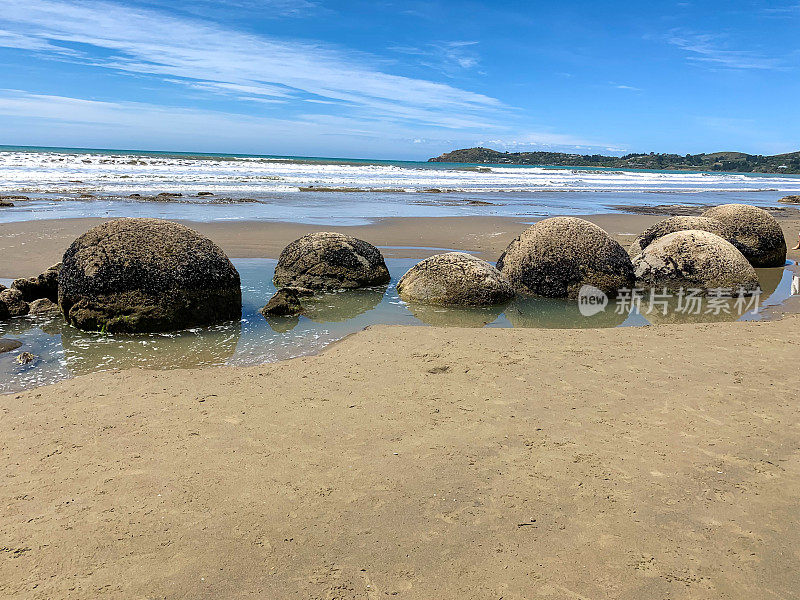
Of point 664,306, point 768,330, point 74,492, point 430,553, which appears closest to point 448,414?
point 430,553

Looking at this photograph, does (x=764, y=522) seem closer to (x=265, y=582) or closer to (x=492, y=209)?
(x=265, y=582)

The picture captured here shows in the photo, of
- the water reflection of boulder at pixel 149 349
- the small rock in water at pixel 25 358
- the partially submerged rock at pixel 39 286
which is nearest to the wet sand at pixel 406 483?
the water reflection of boulder at pixel 149 349

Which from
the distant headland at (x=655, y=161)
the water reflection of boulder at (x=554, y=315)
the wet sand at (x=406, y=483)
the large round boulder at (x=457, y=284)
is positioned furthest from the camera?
the distant headland at (x=655, y=161)

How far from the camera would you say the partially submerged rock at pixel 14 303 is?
675 cm

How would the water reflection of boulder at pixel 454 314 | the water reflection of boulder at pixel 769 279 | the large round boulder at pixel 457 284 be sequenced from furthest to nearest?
the water reflection of boulder at pixel 769 279
the large round boulder at pixel 457 284
the water reflection of boulder at pixel 454 314

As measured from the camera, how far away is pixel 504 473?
340 cm

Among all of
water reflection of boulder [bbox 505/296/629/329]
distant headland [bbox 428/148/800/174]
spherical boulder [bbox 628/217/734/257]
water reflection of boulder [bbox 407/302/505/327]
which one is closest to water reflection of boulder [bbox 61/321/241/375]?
water reflection of boulder [bbox 407/302/505/327]

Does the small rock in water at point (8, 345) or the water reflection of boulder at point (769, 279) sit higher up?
the water reflection of boulder at point (769, 279)

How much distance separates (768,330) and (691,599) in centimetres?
521

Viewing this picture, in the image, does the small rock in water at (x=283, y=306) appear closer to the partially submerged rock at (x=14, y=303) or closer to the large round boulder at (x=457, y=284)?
the large round boulder at (x=457, y=284)

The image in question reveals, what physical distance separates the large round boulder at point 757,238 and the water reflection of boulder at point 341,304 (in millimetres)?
7731

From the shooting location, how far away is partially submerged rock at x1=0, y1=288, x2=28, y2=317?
675 cm

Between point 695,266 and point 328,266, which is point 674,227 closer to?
point 695,266

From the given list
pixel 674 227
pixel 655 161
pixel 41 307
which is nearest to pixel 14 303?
pixel 41 307
